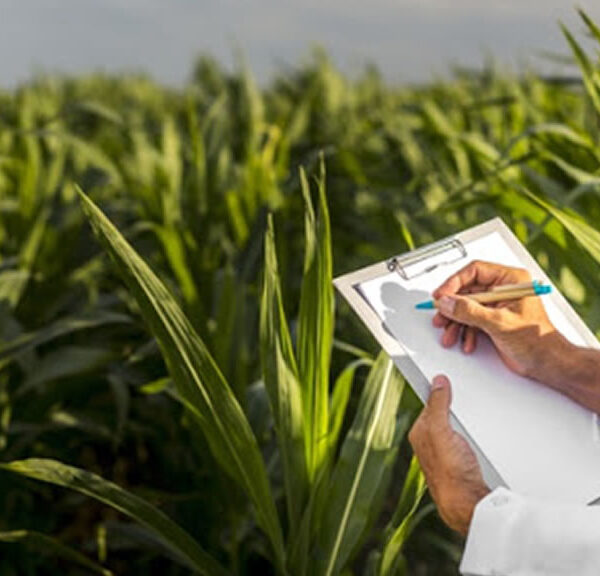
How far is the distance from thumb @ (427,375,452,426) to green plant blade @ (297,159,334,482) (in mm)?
168

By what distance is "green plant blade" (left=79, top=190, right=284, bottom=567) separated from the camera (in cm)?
95

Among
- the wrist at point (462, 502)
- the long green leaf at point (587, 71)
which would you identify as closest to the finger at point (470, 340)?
the wrist at point (462, 502)

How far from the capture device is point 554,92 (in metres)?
3.03

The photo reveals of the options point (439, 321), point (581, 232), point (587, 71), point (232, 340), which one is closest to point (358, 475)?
point (439, 321)

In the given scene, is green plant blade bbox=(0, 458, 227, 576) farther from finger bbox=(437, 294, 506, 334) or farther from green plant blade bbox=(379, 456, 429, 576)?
finger bbox=(437, 294, 506, 334)

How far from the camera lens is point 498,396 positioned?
868 millimetres

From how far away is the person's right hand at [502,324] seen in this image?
2.88 ft

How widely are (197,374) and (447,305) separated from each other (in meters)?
0.22

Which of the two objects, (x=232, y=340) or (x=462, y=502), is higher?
(x=232, y=340)

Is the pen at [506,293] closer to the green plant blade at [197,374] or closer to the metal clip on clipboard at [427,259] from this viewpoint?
the metal clip on clipboard at [427,259]

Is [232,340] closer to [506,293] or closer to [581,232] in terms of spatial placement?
[581,232]

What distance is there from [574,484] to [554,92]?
91.1 inches

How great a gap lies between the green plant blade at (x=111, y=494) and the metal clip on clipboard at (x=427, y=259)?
0.28 m

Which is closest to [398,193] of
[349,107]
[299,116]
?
[299,116]
